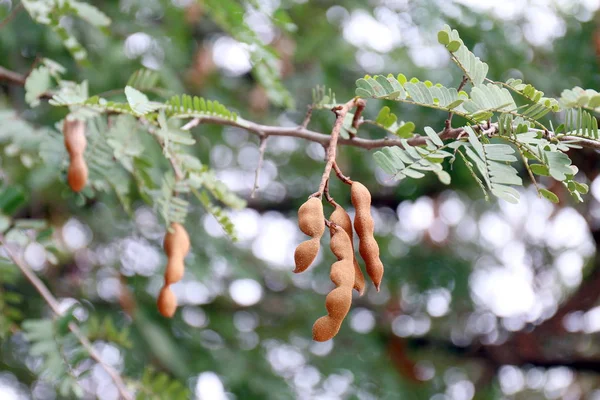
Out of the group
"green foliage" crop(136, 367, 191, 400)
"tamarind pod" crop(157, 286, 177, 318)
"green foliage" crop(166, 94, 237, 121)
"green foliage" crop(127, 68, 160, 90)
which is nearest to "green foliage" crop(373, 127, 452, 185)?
"green foliage" crop(166, 94, 237, 121)

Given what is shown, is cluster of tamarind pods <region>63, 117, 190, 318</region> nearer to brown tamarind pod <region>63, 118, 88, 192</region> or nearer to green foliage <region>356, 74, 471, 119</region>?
brown tamarind pod <region>63, 118, 88, 192</region>

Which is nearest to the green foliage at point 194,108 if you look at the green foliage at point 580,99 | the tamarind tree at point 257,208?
the tamarind tree at point 257,208

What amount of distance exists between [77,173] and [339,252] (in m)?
0.54

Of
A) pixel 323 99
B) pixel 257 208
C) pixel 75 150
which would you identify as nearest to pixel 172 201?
pixel 75 150

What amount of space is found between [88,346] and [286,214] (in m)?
1.91

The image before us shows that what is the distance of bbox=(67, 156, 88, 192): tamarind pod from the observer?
41.0 inches

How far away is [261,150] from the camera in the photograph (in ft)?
3.32

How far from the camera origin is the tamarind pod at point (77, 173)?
3.42 ft

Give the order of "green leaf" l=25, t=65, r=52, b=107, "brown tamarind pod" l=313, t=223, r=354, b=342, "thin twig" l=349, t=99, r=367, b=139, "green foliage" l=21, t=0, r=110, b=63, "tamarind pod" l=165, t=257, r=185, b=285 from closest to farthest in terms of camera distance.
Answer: "brown tamarind pod" l=313, t=223, r=354, b=342 < "thin twig" l=349, t=99, r=367, b=139 < "tamarind pod" l=165, t=257, r=185, b=285 < "green leaf" l=25, t=65, r=52, b=107 < "green foliage" l=21, t=0, r=110, b=63

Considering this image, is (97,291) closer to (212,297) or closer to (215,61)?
(212,297)

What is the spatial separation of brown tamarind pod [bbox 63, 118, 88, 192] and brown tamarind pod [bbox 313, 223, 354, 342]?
519mm

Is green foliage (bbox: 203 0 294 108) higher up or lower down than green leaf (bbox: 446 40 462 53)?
lower down

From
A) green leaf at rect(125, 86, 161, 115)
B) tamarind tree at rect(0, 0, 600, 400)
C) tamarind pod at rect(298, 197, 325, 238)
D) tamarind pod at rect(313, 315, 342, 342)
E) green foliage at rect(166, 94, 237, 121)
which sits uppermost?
tamarind pod at rect(298, 197, 325, 238)

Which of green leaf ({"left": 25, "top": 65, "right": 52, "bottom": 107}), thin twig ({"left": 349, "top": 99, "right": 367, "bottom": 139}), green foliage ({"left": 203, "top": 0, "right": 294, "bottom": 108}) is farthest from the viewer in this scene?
green foliage ({"left": 203, "top": 0, "right": 294, "bottom": 108})
